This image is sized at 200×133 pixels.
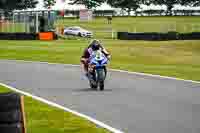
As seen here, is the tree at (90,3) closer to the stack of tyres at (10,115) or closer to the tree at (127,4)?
the tree at (127,4)

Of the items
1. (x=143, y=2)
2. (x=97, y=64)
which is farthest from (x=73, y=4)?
(x=97, y=64)

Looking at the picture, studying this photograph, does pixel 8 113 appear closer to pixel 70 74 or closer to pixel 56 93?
pixel 56 93

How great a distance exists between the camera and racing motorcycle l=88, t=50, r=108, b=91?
64.3 ft

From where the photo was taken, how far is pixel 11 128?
8.00 m

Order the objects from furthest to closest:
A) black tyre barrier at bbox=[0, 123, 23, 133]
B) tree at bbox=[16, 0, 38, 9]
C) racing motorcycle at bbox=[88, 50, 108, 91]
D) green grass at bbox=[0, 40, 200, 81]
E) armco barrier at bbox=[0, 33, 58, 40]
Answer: tree at bbox=[16, 0, 38, 9] < armco barrier at bbox=[0, 33, 58, 40] < green grass at bbox=[0, 40, 200, 81] < racing motorcycle at bbox=[88, 50, 108, 91] < black tyre barrier at bbox=[0, 123, 23, 133]

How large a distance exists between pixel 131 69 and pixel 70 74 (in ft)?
13.5

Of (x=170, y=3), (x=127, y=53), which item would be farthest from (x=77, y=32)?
(x=170, y=3)

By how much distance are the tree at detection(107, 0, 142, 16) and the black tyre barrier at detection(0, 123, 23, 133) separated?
99636 millimetres

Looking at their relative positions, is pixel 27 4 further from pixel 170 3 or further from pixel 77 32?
pixel 77 32

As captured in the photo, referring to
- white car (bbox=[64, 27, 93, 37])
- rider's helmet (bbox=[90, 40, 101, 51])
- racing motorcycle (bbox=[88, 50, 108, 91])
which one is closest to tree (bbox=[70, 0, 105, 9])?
white car (bbox=[64, 27, 93, 37])

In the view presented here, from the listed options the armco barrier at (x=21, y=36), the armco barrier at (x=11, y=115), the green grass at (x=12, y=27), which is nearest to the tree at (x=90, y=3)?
the green grass at (x=12, y=27)

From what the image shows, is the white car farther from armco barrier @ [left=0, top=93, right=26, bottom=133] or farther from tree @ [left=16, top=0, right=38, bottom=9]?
armco barrier @ [left=0, top=93, right=26, bottom=133]

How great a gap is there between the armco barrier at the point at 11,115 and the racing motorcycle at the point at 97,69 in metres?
11.4

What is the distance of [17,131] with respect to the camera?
7.97 metres
